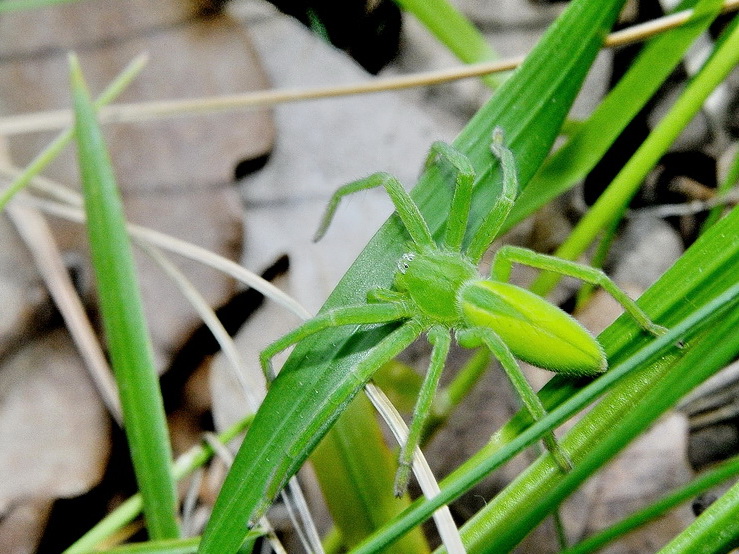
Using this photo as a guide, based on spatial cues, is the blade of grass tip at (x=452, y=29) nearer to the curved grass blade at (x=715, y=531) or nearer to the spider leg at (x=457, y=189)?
the spider leg at (x=457, y=189)

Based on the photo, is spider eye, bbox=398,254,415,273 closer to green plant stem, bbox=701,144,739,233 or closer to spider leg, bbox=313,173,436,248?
spider leg, bbox=313,173,436,248

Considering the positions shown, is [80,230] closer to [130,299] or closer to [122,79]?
[122,79]

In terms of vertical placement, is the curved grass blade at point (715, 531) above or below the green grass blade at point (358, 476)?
above

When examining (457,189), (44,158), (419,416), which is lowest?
(44,158)

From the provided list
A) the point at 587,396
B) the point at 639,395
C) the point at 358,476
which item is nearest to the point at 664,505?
the point at 639,395

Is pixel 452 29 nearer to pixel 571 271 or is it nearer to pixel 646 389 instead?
pixel 571 271

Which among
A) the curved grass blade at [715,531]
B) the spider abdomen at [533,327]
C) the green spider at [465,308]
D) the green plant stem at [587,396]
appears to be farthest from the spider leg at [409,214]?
the curved grass blade at [715,531]
